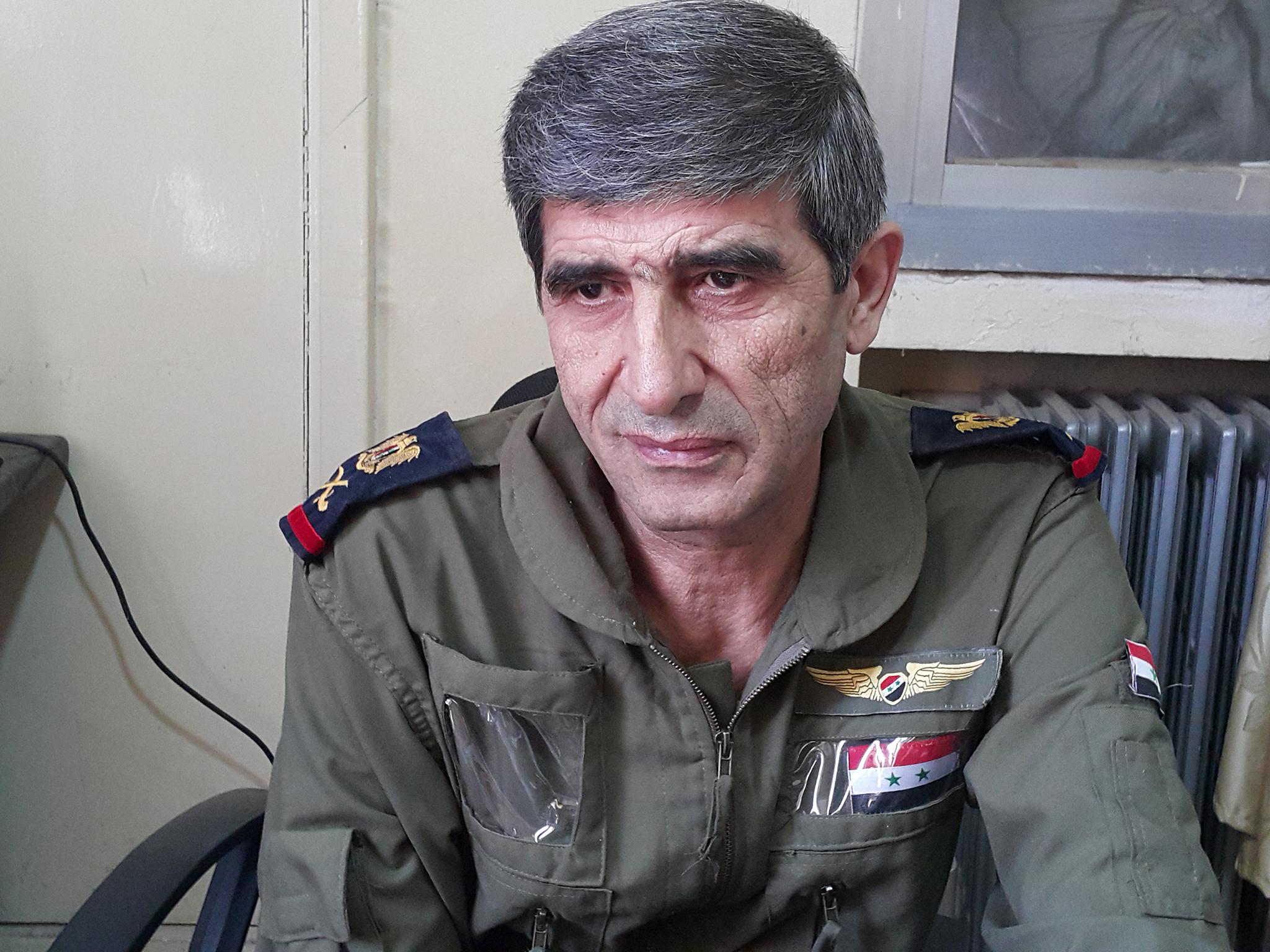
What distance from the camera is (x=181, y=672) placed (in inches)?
72.8

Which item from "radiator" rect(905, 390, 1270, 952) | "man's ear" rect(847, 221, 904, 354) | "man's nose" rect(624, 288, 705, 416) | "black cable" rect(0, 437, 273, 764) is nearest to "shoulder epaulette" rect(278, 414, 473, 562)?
"man's nose" rect(624, 288, 705, 416)

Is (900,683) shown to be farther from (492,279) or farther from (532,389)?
(492,279)

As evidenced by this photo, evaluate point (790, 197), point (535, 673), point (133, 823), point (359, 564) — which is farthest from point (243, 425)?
point (790, 197)

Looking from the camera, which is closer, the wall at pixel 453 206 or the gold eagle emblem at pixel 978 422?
the gold eagle emblem at pixel 978 422

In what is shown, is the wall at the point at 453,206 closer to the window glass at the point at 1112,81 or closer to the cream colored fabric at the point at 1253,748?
the window glass at the point at 1112,81

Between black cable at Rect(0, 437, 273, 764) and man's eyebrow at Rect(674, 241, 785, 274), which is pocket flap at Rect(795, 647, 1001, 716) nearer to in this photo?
man's eyebrow at Rect(674, 241, 785, 274)

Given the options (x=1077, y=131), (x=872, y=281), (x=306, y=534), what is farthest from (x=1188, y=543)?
(x=306, y=534)

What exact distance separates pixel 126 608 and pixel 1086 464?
1359mm

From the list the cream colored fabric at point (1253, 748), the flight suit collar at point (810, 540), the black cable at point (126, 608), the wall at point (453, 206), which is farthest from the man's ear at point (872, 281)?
the black cable at point (126, 608)

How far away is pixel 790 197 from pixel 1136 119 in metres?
1.06

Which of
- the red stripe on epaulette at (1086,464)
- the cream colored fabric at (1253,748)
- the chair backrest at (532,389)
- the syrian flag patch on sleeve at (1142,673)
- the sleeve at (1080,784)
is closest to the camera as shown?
the sleeve at (1080,784)

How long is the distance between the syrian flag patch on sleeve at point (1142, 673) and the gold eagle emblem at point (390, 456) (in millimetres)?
644

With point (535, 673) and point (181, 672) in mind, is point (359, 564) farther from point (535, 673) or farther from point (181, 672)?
point (181, 672)

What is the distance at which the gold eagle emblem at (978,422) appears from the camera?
3.89 feet
